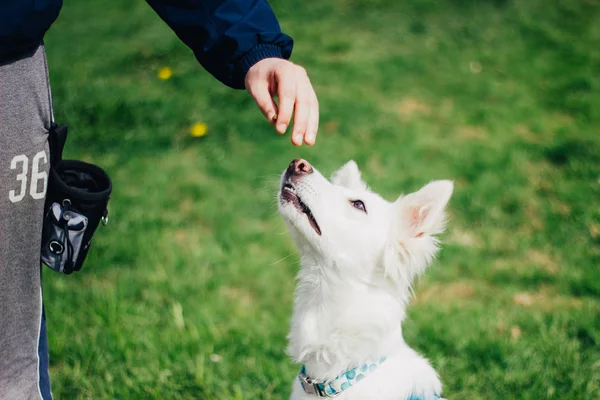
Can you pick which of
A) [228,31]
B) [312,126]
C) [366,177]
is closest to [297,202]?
[312,126]

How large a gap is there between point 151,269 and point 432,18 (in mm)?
5666

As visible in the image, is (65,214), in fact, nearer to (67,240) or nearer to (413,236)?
(67,240)

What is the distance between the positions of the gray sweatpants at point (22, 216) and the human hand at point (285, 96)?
2.02ft

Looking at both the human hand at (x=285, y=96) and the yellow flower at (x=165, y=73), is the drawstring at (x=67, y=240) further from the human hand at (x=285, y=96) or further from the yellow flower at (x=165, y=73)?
the yellow flower at (x=165, y=73)

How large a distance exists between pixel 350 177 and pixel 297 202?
42 centimetres

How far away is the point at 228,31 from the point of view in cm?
206

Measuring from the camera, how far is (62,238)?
6.66 feet

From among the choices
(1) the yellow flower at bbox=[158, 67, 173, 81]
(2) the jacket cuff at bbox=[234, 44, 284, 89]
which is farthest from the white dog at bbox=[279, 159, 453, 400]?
(1) the yellow flower at bbox=[158, 67, 173, 81]

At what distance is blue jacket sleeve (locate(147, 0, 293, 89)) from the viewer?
6.79 feet

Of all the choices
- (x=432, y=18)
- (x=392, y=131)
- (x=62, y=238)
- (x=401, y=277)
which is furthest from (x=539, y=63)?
(x=62, y=238)

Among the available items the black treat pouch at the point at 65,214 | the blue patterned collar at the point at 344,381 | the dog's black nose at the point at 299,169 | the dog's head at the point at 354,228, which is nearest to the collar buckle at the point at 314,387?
the blue patterned collar at the point at 344,381

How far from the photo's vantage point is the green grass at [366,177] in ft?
10.9

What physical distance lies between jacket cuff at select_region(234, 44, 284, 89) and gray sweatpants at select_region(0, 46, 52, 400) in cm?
59

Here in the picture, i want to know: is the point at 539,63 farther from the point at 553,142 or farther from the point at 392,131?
the point at 392,131
